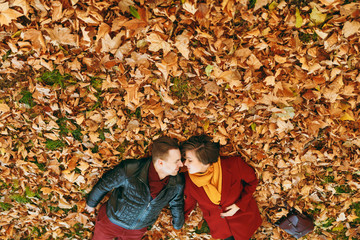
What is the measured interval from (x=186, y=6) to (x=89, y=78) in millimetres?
1334

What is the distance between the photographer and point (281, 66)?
249 cm

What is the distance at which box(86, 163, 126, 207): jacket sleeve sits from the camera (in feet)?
9.07

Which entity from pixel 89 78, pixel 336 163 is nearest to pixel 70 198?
pixel 89 78

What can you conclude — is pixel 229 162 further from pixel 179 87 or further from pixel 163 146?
pixel 179 87

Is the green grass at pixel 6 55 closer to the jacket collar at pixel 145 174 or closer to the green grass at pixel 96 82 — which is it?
the green grass at pixel 96 82

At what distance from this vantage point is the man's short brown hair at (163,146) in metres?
2.56

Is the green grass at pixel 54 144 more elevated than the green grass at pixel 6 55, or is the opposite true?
the green grass at pixel 6 55

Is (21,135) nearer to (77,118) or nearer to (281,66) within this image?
(77,118)

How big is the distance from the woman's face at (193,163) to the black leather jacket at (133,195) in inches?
12.2

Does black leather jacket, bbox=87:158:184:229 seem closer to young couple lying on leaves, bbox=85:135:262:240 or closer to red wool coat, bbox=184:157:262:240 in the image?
young couple lying on leaves, bbox=85:135:262:240

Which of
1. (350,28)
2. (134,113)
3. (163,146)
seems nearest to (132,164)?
(163,146)

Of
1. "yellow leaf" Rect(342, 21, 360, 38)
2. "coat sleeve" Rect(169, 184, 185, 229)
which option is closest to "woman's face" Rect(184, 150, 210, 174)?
"coat sleeve" Rect(169, 184, 185, 229)

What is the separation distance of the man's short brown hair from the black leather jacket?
238 mm

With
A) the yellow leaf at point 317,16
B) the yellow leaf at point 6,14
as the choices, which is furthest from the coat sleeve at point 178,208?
the yellow leaf at point 6,14
